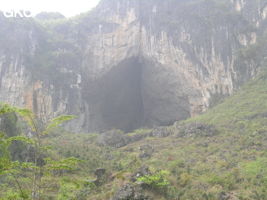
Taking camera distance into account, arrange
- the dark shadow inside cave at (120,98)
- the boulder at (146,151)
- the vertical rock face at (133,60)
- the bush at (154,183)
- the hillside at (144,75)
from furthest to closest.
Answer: the dark shadow inside cave at (120,98) → the vertical rock face at (133,60) → the hillside at (144,75) → the boulder at (146,151) → the bush at (154,183)

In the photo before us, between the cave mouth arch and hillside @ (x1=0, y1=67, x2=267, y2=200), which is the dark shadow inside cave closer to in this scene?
the cave mouth arch

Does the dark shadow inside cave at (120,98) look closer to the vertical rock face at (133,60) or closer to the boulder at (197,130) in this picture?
the vertical rock face at (133,60)

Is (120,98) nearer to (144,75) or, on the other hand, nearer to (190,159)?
(144,75)

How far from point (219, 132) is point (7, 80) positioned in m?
21.4

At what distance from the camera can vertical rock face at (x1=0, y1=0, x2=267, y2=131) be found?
1243 inches

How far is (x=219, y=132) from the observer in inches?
869

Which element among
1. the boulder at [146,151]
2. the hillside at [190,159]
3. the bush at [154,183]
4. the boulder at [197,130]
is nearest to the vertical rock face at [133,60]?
the hillside at [190,159]

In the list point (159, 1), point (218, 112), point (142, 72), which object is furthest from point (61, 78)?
point (218, 112)

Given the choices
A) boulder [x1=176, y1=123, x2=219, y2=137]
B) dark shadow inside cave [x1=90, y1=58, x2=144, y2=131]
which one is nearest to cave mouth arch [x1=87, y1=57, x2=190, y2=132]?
dark shadow inside cave [x1=90, y1=58, x2=144, y2=131]

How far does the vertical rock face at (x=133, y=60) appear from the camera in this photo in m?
31.6

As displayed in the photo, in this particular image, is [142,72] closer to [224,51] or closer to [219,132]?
[224,51]

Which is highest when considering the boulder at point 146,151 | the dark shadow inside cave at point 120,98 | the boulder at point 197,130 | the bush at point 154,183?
the dark shadow inside cave at point 120,98

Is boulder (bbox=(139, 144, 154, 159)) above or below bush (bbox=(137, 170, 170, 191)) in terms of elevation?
below

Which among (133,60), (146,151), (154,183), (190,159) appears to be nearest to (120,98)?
(133,60)
